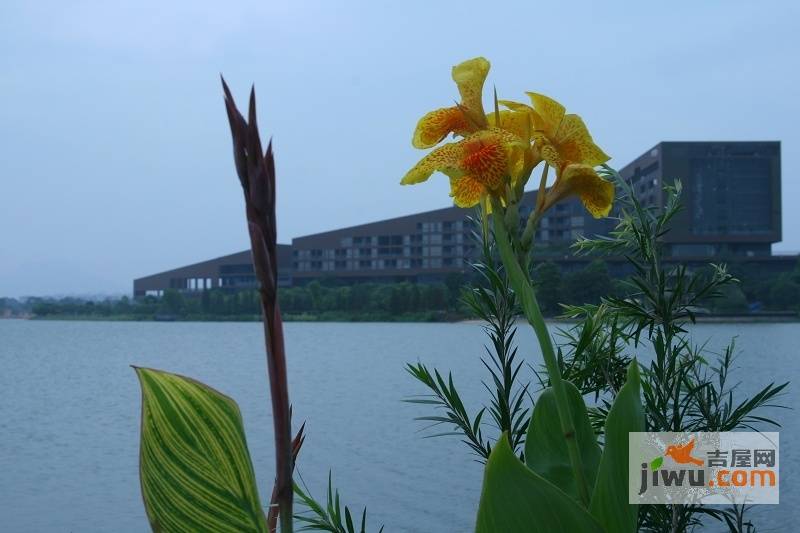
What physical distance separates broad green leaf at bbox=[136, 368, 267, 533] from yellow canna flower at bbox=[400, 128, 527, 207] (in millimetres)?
459

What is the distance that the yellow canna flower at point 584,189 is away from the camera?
108 centimetres

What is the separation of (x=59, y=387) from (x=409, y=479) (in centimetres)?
2415

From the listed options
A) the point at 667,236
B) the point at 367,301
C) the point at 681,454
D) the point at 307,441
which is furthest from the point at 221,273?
the point at 681,454

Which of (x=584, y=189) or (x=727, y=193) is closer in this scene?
(x=584, y=189)

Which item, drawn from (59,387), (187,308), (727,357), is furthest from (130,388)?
(187,308)

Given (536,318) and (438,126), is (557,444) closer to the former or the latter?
(536,318)

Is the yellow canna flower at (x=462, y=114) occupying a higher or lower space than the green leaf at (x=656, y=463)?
higher

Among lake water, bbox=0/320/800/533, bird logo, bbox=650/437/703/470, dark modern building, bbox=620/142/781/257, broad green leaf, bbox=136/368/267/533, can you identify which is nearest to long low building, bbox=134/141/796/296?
dark modern building, bbox=620/142/781/257

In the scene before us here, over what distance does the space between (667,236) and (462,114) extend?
60680 millimetres

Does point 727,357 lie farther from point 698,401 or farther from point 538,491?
point 538,491

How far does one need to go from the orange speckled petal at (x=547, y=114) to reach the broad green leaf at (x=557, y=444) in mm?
355

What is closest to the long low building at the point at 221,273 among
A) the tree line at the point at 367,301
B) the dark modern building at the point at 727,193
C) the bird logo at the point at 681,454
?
the tree line at the point at 367,301

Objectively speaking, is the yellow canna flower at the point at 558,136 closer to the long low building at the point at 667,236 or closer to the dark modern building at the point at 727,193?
Answer: the long low building at the point at 667,236

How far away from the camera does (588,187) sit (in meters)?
1.11
